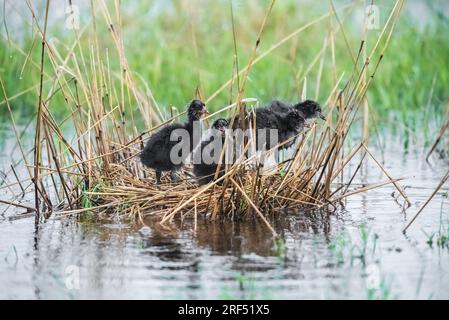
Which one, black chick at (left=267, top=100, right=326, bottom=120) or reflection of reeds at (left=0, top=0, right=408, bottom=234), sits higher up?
black chick at (left=267, top=100, right=326, bottom=120)

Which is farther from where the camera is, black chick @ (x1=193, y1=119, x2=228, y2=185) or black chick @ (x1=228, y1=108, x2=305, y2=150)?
black chick @ (x1=228, y1=108, x2=305, y2=150)

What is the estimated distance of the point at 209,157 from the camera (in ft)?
22.7

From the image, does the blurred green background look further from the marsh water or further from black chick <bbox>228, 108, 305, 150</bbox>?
the marsh water

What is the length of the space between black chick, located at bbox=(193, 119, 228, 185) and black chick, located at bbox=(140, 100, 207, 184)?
96 millimetres

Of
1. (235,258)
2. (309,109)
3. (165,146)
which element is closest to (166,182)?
(165,146)

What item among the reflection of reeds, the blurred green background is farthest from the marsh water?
the blurred green background

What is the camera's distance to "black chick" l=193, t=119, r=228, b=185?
22.5 feet

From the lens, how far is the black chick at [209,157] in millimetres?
6863

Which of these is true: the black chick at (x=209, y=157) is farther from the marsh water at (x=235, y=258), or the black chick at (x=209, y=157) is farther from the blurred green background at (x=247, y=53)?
the blurred green background at (x=247, y=53)

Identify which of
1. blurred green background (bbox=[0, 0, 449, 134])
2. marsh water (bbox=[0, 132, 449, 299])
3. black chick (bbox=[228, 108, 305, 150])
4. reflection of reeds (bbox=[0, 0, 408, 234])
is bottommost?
marsh water (bbox=[0, 132, 449, 299])

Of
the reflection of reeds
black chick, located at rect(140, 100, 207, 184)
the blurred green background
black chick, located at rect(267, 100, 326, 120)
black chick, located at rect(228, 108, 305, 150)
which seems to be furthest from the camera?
the blurred green background

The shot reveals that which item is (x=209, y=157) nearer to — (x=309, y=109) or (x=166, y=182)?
(x=166, y=182)

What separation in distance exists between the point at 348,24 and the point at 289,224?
22.6 ft

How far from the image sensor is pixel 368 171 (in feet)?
28.9
